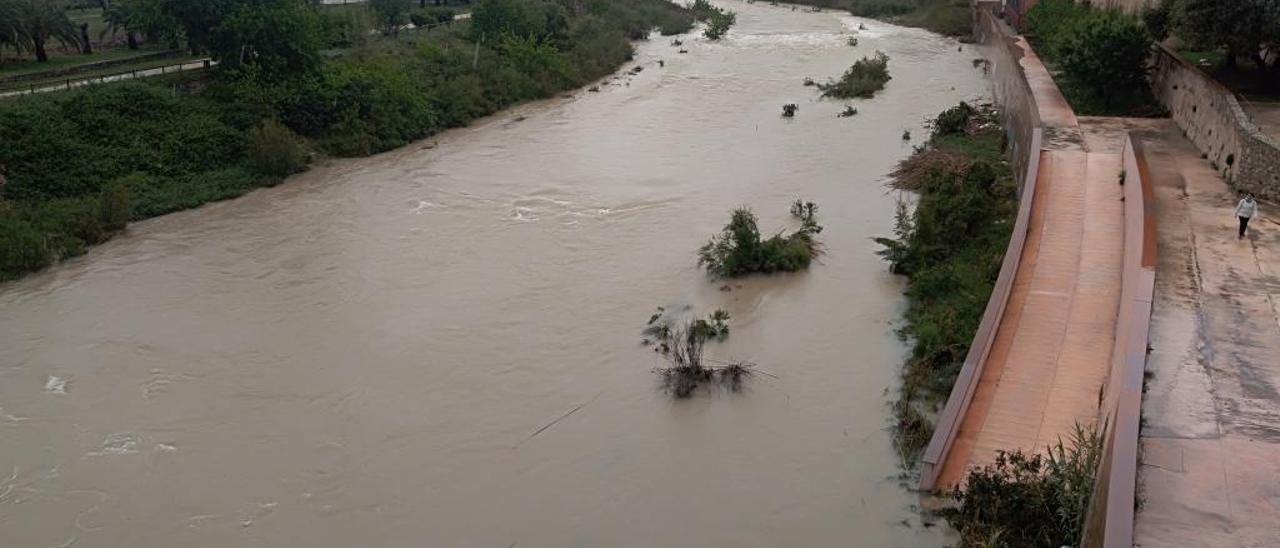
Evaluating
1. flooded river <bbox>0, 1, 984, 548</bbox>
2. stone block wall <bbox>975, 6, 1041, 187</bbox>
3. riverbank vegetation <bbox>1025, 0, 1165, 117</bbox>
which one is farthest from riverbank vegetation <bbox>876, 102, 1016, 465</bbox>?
riverbank vegetation <bbox>1025, 0, 1165, 117</bbox>

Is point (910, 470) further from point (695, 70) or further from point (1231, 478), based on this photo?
point (695, 70)

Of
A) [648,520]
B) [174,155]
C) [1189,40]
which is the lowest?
[648,520]

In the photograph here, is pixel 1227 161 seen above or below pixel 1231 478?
above

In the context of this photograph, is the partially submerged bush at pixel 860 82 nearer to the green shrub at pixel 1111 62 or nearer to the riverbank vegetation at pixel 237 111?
the green shrub at pixel 1111 62

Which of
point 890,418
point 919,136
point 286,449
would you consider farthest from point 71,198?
point 919,136

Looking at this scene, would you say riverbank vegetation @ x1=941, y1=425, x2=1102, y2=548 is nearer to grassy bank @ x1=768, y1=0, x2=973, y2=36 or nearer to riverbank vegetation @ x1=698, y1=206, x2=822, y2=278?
riverbank vegetation @ x1=698, y1=206, x2=822, y2=278

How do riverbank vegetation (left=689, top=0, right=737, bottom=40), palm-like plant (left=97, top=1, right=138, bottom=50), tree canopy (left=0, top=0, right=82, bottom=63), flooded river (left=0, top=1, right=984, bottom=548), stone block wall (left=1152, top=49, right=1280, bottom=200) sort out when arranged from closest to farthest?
flooded river (left=0, top=1, right=984, bottom=548), stone block wall (left=1152, top=49, right=1280, bottom=200), tree canopy (left=0, top=0, right=82, bottom=63), palm-like plant (left=97, top=1, right=138, bottom=50), riverbank vegetation (left=689, top=0, right=737, bottom=40)

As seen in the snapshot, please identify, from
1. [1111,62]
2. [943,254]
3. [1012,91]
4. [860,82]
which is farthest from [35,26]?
[1111,62]
